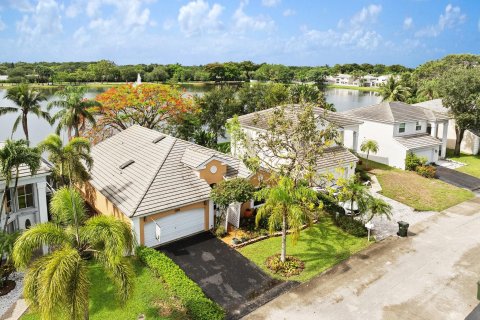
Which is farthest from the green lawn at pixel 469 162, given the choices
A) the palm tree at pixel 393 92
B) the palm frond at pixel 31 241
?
the palm frond at pixel 31 241

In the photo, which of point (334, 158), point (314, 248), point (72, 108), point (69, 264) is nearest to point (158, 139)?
point (72, 108)

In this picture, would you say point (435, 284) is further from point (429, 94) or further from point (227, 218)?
point (429, 94)

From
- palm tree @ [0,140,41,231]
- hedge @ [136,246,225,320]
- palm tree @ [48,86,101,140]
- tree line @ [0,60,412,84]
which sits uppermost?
tree line @ [0,60,412,84]

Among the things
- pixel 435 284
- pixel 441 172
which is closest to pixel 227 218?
pixel 435 284

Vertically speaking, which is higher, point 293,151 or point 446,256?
point 293,151

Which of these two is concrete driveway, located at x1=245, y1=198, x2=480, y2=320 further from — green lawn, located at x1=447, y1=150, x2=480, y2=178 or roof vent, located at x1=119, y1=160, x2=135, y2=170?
green lawn, located at x1=447, y1=150, x2=480, y2=178

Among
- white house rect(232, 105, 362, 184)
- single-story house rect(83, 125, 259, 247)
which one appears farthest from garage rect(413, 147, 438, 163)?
single-story house rect(83, 125, 259, 247)
